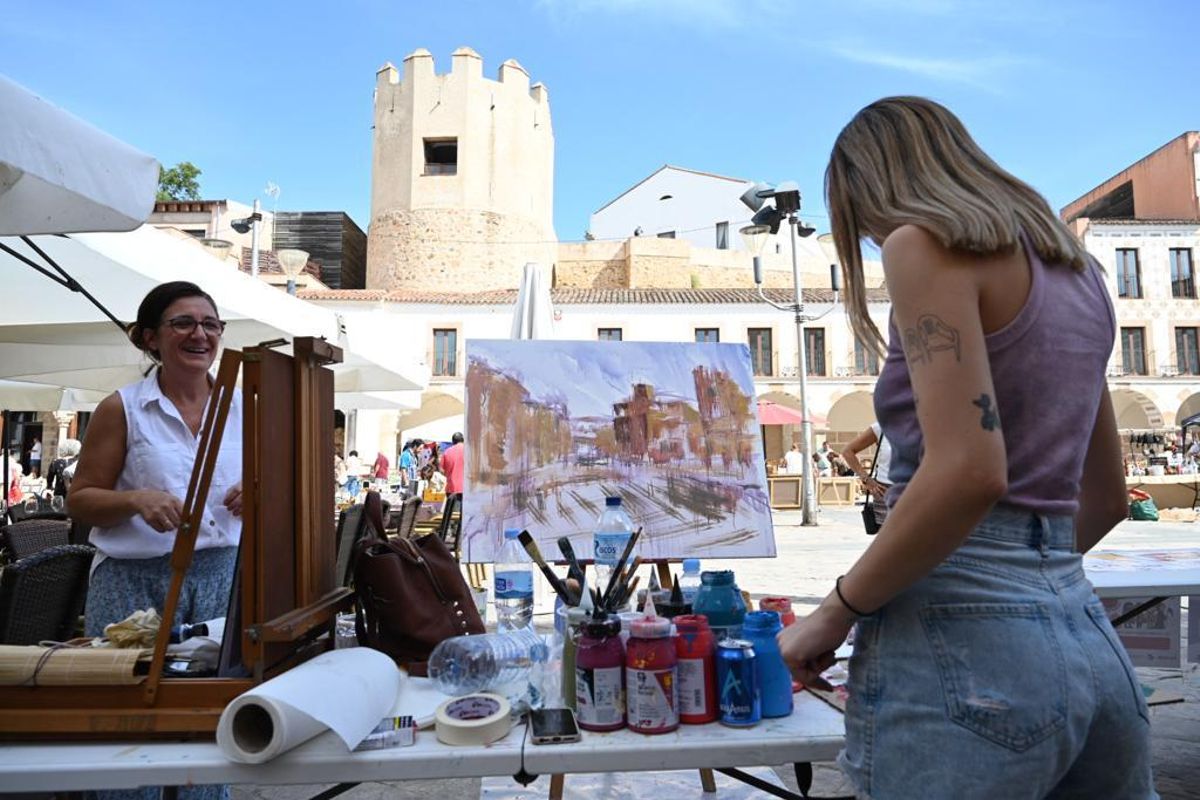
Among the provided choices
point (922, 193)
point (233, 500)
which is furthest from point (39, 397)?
point (922, 193)

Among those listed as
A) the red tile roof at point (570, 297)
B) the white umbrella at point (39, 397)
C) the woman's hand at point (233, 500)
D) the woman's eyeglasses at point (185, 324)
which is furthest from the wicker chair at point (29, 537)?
the red tile roof at point (570, 297)

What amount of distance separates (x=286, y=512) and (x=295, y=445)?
146mm

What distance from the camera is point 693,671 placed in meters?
1.43

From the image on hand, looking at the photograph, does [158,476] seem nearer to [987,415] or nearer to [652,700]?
[652,700]

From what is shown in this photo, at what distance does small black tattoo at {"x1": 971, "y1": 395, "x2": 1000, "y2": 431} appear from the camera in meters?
0.91

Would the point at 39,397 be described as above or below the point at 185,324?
above

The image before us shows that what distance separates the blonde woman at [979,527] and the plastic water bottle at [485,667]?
744 mm

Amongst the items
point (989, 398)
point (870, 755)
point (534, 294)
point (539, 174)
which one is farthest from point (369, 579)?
point (539, 174)

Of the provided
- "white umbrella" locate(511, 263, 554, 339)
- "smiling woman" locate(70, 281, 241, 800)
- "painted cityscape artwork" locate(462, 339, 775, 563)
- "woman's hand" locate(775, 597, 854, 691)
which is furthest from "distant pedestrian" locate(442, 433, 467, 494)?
"woman's hand" locate(775, 597, 854, 691)

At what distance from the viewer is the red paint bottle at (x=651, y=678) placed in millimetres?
1376

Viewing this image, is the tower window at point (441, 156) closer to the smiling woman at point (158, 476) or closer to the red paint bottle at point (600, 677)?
the smiling woman at point (158, 476)

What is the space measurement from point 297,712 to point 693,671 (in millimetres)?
704

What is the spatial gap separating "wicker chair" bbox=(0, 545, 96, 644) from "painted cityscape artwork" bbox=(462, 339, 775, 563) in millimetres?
1377

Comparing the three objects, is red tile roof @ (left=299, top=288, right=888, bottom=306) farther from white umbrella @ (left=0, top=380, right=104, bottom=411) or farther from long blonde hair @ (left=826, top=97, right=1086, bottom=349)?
long blonde hair @ (left=826, top=97, right=1086, bottom=349)
